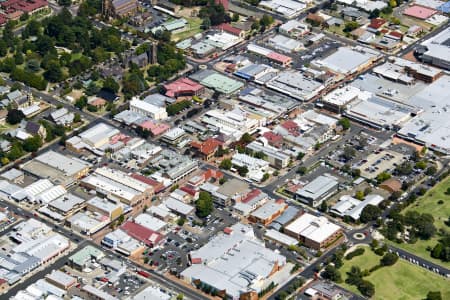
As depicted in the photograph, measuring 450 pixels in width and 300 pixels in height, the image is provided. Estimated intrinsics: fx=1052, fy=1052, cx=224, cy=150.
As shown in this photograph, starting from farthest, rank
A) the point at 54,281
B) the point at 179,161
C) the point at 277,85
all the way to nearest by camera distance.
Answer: the point at 277,85
the point at 179,161
the point at 54,281

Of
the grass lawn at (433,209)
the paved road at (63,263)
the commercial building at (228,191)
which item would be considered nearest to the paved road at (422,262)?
the grass lawn at (433,209)

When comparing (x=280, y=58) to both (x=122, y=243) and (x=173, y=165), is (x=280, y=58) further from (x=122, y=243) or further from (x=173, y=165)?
(x=122, y=243)

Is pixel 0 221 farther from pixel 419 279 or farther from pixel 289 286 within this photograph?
pixel 419 279

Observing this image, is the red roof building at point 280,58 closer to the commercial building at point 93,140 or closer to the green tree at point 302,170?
the green tree at point 302,170

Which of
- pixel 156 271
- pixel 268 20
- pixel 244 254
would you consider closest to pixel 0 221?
pixel 156 271

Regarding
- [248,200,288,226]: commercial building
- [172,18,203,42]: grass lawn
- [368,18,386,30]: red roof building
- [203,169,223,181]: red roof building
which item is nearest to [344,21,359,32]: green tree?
[368,18,386,30]: red roof building
